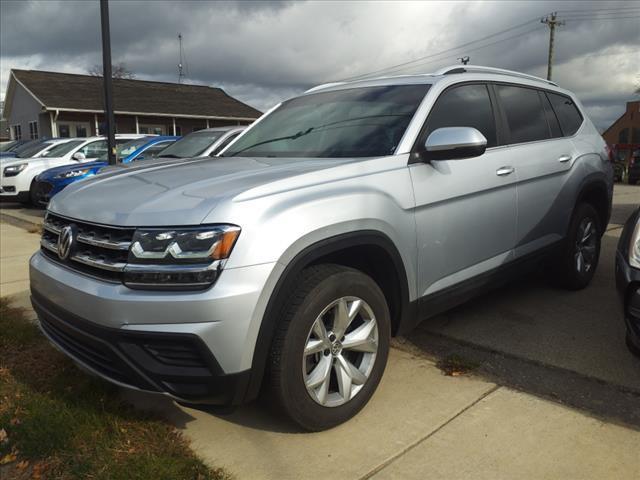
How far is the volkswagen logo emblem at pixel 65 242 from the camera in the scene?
269 cm

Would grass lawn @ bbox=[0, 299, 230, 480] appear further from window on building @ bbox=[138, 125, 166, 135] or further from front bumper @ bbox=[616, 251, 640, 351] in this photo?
window on building @ bbox=[138, 125, 166, 135]

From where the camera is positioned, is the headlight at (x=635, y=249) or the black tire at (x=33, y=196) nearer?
the headlight at (x=635, y=249)

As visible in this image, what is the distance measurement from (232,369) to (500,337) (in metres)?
2.28

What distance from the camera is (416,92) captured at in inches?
138

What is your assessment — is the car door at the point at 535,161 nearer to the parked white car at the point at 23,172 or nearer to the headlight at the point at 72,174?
the headlight at the point at 72,174

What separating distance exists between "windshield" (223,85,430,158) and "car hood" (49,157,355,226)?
0.24 meters

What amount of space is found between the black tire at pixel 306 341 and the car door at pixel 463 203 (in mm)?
532

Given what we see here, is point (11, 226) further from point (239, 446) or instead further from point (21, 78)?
point (21, 78)

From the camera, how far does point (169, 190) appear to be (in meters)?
2.60

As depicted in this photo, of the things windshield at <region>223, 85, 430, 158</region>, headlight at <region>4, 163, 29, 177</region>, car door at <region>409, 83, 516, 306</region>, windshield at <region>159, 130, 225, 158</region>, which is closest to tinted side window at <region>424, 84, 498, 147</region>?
car door at <region>409, 83, 516, 306</region>

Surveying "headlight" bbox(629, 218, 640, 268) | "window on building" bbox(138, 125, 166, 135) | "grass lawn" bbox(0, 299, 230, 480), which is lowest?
"grass lawn" bbox(0, 299, 230, 480)

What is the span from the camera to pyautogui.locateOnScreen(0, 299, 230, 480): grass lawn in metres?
2.51

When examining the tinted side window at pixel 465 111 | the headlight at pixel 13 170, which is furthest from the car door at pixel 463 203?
the headlight at pixel 13 170

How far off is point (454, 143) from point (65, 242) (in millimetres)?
2061
